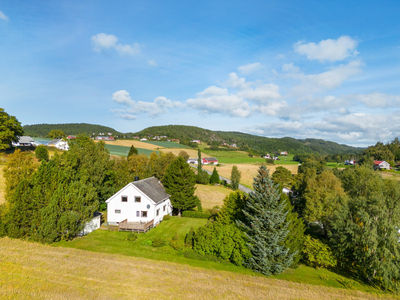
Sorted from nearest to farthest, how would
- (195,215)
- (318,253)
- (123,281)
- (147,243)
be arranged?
(123,281)
(318,253)
(147,243)
(195,215)

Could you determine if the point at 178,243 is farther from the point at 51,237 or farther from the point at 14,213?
the point at 14,213

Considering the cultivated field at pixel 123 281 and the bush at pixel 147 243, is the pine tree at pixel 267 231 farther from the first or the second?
the bush at pixel 147 243

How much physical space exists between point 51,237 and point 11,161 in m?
11.8

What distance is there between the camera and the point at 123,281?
1777 cm

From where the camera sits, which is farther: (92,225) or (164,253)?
(92,225)

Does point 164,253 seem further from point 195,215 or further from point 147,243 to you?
point 195,215

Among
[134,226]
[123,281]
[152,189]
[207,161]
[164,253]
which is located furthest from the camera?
[207,161]

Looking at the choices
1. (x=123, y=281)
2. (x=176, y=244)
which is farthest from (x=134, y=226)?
(x=123, y=281)

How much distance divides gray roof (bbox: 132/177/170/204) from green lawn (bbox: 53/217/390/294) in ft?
18.2

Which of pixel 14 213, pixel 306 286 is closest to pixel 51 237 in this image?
pixel 14 213

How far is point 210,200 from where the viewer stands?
181ft

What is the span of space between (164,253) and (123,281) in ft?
24.1

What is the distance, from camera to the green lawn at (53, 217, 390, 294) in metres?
20.8

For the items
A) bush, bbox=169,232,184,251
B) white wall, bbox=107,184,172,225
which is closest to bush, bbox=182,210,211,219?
white wall, bbox=107,184,172,225
